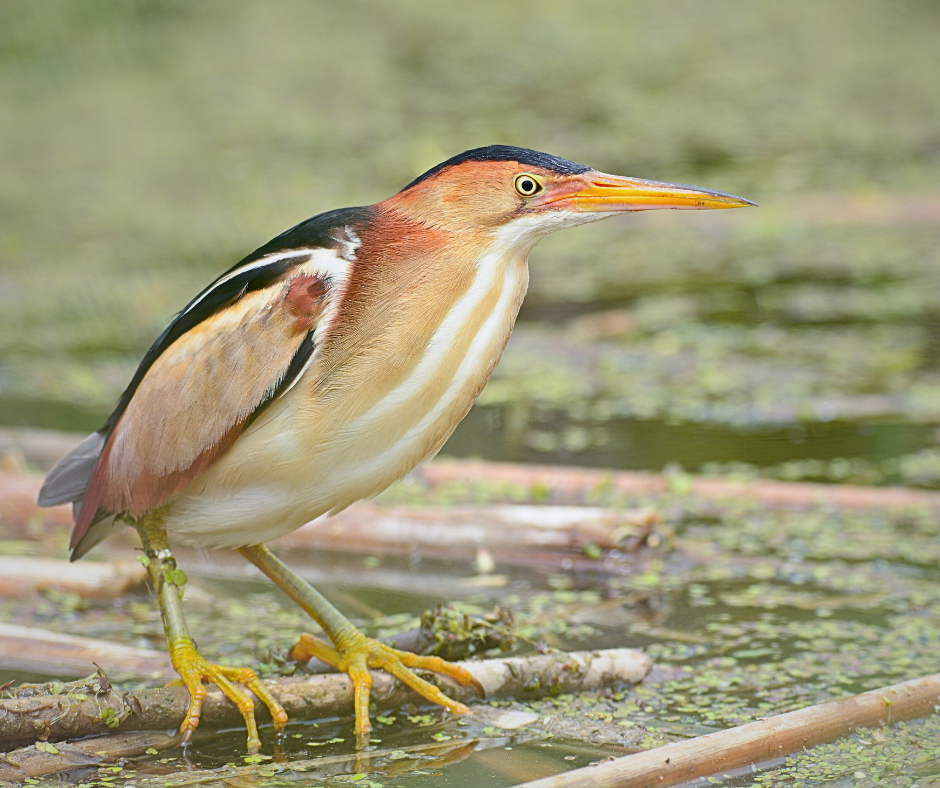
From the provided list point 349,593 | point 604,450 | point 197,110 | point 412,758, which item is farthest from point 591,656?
point 197,110

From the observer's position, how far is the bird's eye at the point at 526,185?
278cm

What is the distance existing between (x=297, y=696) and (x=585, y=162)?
7533 mm

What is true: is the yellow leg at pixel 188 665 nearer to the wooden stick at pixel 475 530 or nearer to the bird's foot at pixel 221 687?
the bird's foot at pixel 221 687

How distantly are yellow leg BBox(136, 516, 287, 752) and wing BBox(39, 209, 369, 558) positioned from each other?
0.11 metres

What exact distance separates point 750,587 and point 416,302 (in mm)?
1761

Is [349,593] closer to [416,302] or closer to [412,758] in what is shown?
[412,758]

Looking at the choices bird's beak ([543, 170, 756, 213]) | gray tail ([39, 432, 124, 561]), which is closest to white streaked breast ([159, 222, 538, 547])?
bird's beak ([543, 170, 756, 213])

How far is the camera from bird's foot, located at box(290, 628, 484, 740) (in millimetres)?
3133

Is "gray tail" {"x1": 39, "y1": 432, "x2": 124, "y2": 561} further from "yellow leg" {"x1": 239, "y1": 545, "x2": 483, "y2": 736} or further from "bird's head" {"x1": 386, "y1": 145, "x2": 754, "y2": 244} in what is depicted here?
"bird's head" {"x1": 386, "y1": 145, "x2": 754, "y2": 244}

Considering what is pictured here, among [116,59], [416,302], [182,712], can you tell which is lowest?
[182,712]

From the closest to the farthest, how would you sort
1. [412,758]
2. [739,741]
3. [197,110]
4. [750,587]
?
[739,741] < [412,758] < [750,587] < [197,110]

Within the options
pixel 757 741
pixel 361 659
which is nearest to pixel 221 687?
pixel 361 659

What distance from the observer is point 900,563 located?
13.5ft

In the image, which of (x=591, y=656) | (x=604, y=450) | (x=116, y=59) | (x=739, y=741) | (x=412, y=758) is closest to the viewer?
(x=739, y=741)
